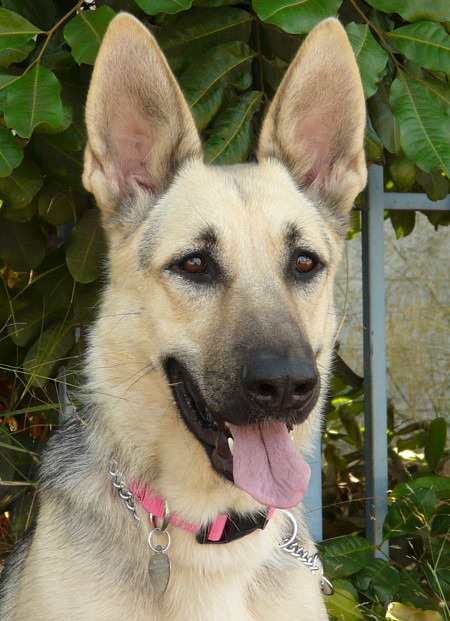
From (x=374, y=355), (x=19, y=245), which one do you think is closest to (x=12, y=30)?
(x=19, y=245)

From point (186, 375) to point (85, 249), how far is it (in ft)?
4.34

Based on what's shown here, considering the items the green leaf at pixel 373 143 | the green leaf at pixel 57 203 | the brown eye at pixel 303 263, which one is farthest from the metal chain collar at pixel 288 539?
the green leaf at pixel 373 143

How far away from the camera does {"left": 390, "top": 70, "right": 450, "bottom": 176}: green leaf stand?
2.90 metres

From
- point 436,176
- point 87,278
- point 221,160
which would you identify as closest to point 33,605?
point 87,278

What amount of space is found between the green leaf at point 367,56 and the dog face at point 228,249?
17 cm

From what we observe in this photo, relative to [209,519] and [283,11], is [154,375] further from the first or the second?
[283,11]

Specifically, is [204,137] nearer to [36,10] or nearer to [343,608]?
[36,10]

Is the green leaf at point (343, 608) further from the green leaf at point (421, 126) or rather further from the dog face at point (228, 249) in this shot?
the green leaf at point (421, 126)

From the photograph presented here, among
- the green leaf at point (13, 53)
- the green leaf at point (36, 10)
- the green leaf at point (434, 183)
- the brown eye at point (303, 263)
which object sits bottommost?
the green leaf at point (434, 183)

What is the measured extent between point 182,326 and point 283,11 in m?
1.14

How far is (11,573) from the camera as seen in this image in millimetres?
2811

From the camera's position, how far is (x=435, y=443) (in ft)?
13.6

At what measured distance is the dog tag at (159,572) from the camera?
2326 mm

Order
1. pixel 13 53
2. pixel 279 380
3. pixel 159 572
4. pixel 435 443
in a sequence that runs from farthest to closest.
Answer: pixel 435 443 → pixel 13 53 → pixel 159 572 → pixel 279 380
